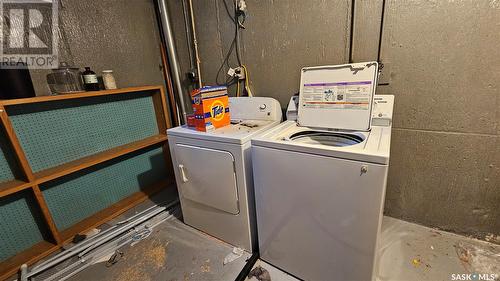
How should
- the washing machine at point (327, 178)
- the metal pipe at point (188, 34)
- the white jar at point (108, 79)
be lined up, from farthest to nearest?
the metal pipe at point (188, 34)
the white jar at point (108, 79)
the washing machine at point (327, 178)

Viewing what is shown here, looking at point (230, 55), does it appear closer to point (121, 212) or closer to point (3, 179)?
point (121, 212)

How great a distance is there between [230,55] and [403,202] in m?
1.92

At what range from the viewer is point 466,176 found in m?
1.42

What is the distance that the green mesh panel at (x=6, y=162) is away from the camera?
57.8 inches

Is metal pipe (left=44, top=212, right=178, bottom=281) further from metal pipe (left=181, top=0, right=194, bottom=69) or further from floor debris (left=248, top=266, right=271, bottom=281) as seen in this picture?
metal pipe (left=181, top=0, right=194, bottom=69)

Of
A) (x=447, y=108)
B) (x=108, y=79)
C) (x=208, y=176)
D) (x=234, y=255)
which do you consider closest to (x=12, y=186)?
(x=108, y=79)

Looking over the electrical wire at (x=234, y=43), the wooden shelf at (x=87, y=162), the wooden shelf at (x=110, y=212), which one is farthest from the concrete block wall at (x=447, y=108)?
the wooden shelf at (x=110, y=212)

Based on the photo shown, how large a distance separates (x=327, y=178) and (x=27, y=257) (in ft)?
6.99

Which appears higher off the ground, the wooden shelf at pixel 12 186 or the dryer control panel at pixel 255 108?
the dryer control panel at pixel 255 108

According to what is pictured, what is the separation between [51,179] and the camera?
1.58 meters

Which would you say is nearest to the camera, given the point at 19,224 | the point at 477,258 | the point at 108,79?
the point at 477,258

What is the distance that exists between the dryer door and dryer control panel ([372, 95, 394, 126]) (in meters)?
0.98

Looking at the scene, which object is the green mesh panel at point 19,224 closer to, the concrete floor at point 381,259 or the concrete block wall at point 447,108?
the concrete floor at point 381,259

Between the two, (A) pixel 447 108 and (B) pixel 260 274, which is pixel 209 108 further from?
(A) pixel 447 108
